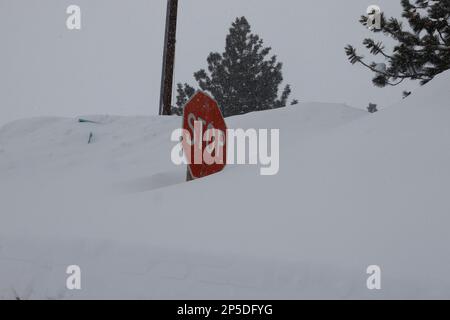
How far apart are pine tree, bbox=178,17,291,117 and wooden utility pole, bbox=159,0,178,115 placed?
1479 centimetres

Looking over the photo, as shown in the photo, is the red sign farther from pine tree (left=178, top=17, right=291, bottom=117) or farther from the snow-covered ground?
pine tree (left=178, top=17, right=291, bottom=117)

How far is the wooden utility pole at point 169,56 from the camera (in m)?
8.45

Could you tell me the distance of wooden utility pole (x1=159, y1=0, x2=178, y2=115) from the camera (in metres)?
8.45

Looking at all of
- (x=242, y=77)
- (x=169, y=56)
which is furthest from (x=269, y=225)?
(x=242, y=77)

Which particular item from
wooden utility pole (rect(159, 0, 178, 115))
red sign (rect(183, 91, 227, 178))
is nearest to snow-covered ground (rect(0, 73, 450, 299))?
red sign (rect(183, 91, 227, 178))

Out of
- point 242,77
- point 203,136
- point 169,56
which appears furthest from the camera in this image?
point 242,77

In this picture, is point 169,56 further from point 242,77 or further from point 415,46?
point 242,77

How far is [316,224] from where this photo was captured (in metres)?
3.04

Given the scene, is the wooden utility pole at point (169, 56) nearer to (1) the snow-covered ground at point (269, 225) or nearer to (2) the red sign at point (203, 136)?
(1) the snow-covered ground at point (269, 225)

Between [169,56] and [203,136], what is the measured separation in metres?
4.50

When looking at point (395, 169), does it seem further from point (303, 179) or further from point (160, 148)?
point (160, 148)

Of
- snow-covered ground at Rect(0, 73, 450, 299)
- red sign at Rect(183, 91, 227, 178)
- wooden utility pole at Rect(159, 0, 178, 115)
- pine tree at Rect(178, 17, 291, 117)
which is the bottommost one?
snow-covered ground at Rect(0, 73, 450, 299)

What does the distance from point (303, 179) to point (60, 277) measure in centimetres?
212

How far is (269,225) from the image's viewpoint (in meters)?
3.14
